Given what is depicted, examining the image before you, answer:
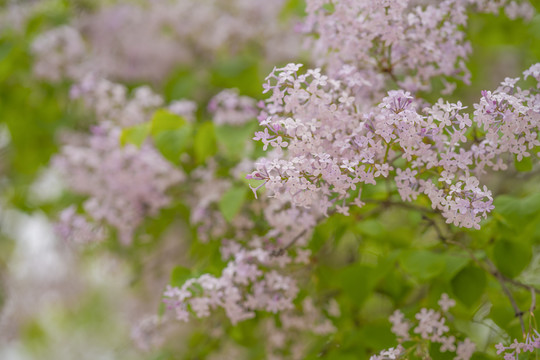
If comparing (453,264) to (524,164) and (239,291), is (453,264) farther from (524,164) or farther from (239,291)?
(239,291)

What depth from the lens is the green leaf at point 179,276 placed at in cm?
122

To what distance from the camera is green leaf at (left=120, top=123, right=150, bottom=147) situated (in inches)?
→ 55.2

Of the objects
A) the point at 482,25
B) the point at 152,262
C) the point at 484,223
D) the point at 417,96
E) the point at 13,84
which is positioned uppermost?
the point at 13,84

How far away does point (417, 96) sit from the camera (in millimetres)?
1274

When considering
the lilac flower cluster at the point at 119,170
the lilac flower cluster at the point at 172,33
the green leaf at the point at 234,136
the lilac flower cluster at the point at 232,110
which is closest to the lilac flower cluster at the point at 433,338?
the green leaf at the point at 234,136

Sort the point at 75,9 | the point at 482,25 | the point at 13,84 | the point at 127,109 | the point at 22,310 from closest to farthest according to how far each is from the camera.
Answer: the point at 127,109 < the point at 482,25 < the point at 13,84 < the point at 75,9 < the point at 22,310

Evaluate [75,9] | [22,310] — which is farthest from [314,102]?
Result: [22,310]

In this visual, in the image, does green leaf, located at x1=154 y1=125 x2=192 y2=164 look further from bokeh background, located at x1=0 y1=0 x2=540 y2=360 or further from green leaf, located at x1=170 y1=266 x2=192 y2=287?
bokeh background, located at x1=0 y1=0 x2=540 y2=360

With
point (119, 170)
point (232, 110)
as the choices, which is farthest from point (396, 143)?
point (119, 170)

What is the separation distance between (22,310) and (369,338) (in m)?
2.76

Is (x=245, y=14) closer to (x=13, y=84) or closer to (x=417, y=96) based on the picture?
(x=13, y=84)

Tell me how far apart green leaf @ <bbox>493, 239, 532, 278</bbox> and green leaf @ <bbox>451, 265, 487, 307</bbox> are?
1.9 inches

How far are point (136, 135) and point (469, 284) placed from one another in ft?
3.07

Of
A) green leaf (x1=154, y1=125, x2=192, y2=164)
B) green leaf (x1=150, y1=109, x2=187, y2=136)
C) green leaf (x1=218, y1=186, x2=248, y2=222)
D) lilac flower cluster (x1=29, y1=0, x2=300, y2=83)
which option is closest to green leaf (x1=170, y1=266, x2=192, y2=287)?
green leaf (x1=218, y1=186, x2=248, y2=222)
